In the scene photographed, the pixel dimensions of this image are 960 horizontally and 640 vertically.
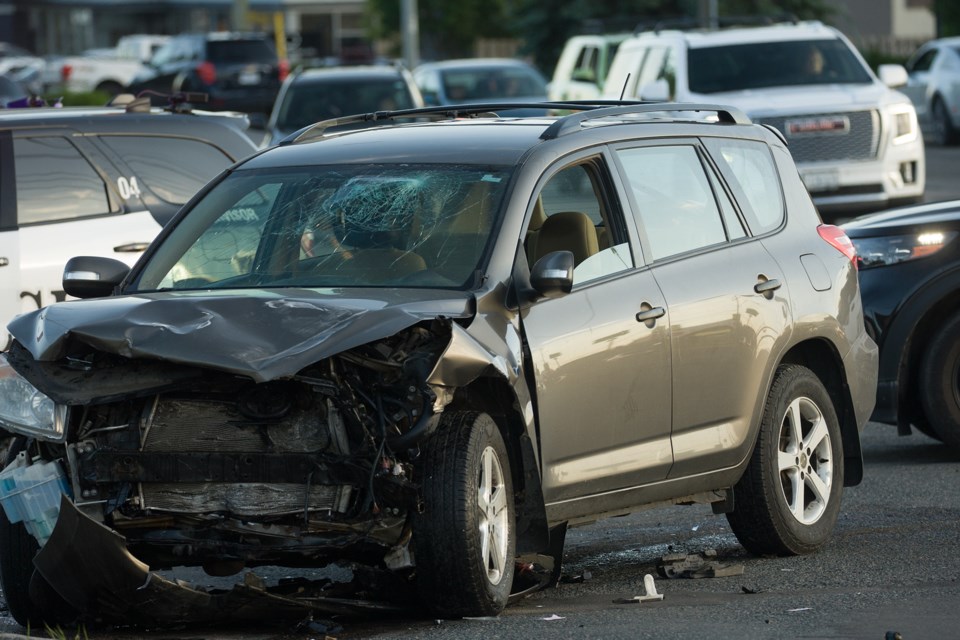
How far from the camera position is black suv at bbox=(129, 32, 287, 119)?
41250 millimetres

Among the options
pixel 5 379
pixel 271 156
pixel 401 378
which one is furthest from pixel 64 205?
pixel 401 378

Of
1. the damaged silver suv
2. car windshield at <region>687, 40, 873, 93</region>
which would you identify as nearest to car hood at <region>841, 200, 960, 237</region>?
the damaged silver suv

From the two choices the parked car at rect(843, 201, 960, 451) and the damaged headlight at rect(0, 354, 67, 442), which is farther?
the parked car at rect(843, 201, 960, 451)

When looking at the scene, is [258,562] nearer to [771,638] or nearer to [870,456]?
[771,638]

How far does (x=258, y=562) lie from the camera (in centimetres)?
575

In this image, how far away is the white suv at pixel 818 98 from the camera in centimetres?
1880

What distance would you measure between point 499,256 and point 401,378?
0.79 metres

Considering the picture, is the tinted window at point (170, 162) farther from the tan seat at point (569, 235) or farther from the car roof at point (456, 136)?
the tan seat at point (569, 235)

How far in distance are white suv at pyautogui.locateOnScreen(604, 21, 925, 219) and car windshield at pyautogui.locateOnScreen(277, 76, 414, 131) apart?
288 cm

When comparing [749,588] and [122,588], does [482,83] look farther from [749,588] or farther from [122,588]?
[122,588]

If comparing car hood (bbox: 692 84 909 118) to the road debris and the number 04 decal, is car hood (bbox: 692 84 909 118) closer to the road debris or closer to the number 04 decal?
the number 04 decal

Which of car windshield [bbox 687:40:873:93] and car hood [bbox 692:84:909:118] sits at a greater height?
car windshield [bbox 687:40:873:93]

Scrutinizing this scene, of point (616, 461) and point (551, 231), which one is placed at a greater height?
point (551, 231)

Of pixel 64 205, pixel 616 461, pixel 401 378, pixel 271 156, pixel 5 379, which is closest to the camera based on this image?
pixel 401 378
